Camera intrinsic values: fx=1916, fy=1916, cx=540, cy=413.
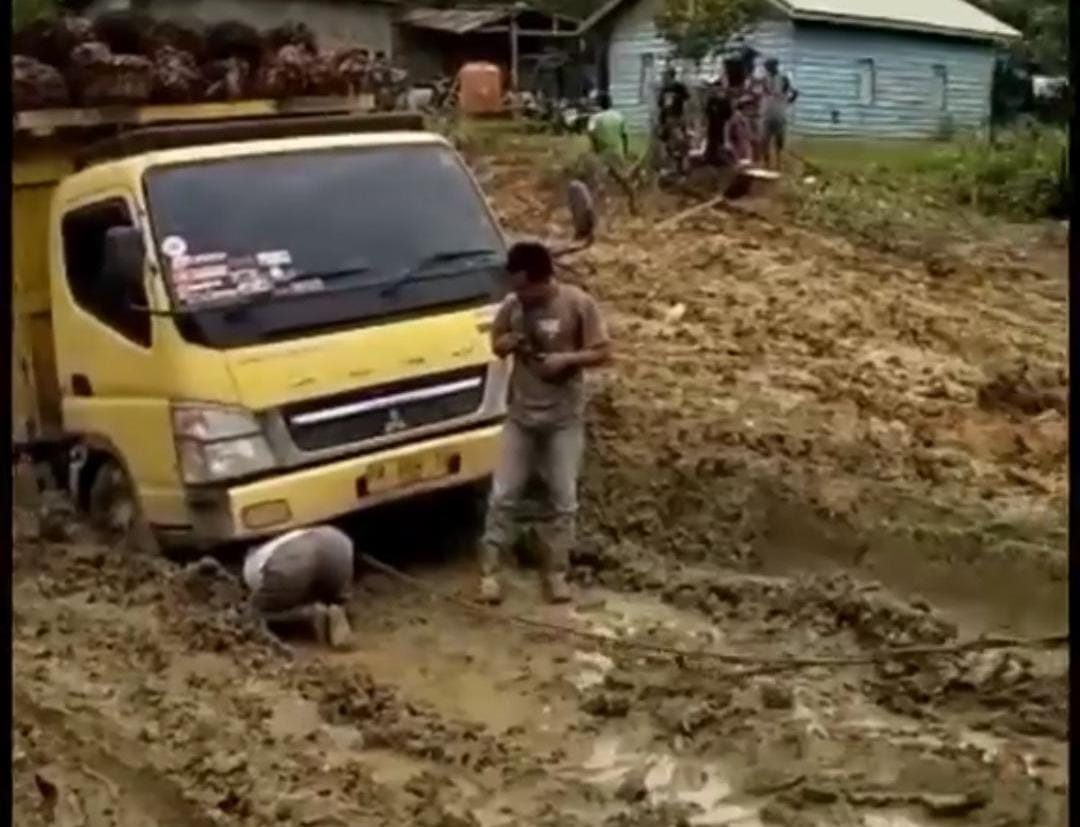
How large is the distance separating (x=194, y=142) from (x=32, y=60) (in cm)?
87

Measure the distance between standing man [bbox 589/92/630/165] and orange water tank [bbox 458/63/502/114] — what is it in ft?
16.4

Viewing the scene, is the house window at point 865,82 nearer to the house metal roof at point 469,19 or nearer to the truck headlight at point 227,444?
the house metal roof at point 469,19

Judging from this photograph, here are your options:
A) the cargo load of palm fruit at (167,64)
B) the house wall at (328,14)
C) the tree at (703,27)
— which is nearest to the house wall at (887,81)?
the tree at (703,27)

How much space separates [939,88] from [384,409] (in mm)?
21038

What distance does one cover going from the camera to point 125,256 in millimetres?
7090

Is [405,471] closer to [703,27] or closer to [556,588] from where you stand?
[556,588]

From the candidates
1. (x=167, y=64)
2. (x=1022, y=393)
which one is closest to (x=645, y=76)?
(x=1022, y=393)

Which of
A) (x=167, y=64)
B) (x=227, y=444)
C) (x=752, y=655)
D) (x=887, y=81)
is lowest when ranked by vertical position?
(x=752, y=655)

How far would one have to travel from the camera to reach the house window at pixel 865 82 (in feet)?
86.8

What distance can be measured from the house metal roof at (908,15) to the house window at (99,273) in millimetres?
18221

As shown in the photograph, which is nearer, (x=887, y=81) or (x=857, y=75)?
(x=857, y=75)

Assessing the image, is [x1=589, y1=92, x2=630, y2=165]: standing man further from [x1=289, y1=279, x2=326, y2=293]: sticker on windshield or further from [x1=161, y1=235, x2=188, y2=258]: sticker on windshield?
[x1=161, y1=235, x2=188, y2=258]: sticker on windshield

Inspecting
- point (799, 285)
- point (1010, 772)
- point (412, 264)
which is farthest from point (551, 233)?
point (1010, 772)

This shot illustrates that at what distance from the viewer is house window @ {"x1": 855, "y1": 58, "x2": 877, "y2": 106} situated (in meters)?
26.5
